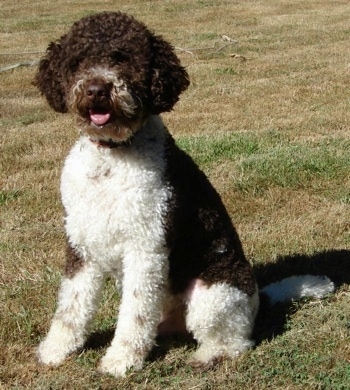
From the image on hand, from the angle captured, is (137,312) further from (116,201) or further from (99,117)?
(99,117)

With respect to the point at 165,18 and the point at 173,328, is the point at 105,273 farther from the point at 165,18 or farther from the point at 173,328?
the point at 165,18

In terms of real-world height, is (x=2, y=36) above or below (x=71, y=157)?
below

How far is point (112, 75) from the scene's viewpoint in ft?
12.4

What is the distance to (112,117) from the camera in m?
3.83

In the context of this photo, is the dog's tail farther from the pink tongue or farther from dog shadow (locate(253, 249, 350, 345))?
the pink tongue

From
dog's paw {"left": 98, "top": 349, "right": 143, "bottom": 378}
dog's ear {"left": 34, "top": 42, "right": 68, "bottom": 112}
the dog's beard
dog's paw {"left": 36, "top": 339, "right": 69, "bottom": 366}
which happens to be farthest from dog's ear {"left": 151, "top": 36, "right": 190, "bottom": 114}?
dog's paw {"left": 36, "top": 339, "right": 69, "bottom": 366}

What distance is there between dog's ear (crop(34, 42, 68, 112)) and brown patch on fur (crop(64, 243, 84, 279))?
0.79m

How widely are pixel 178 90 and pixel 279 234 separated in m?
2.52

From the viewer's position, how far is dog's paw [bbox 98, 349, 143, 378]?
4203 millimetres

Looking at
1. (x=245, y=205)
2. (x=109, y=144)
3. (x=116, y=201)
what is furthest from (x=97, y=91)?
(x=245, y=205)

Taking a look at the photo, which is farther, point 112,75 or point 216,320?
point 216,320

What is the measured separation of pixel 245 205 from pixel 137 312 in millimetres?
3090

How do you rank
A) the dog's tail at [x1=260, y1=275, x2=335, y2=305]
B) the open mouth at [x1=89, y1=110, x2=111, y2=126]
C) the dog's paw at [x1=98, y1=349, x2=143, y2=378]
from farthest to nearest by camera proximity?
the dog's tail at [x1=260, y1=275, x2=335, y2=305]
the dog's paw at [x1=98, y1=349, x2=143, y2=378]
the open mouth at [x1=89, y1=110, x2=111, y2=126]

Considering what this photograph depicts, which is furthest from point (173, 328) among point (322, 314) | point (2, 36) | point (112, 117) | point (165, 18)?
point (165, 18)
